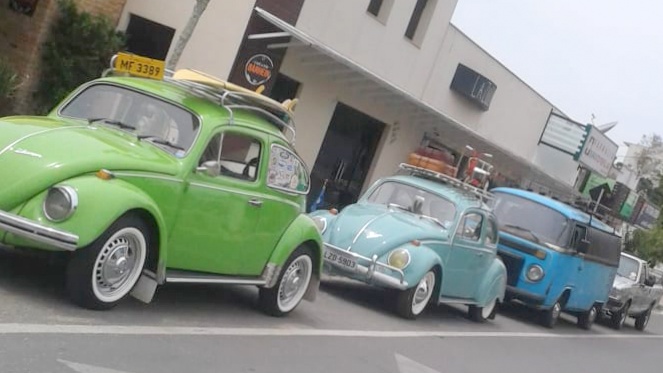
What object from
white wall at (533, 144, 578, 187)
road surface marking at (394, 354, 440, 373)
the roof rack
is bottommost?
road surface marking at (394, 354, 440, 373)

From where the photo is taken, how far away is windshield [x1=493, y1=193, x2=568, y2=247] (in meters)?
16.2

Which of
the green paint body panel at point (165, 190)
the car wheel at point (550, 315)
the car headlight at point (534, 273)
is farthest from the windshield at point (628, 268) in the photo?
the green paint body panel at point (165, 190)

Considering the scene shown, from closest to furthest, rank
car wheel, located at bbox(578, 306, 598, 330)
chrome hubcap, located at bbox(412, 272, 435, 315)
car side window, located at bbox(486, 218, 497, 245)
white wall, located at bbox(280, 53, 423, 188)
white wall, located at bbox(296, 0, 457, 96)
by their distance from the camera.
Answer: chrome hubcap, located at bbox(412, 272, 435, 315) → car side window, located at bbox(486, 218, 497, 245) → white wall, located at bbox(296, 0, 457, 96) → white wall, located at bbox(280, 53, 423, 188) → car wheel, located at bbox(578, 306, 598, 330)

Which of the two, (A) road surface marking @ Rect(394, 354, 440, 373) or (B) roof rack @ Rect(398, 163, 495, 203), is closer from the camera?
(A) road surface marking @ Rect(394, 354, 440, 373)

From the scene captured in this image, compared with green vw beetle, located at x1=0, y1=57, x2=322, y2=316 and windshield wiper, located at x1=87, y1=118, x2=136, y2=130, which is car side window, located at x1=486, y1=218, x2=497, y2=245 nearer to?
green vw beetle, located at x1=0, y1=57, x2=322, y2=316

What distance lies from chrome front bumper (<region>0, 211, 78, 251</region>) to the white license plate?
17.5ft

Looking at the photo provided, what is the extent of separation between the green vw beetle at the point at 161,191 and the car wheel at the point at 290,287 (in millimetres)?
14

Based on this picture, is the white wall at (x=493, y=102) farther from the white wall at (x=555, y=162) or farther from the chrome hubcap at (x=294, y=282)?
the chrome hubcap at (x=294, y=282)

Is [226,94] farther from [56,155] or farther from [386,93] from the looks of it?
[386,93]

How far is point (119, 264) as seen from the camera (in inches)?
264

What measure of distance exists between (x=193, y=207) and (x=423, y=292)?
529 cm

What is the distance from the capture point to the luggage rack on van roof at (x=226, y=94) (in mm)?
8078

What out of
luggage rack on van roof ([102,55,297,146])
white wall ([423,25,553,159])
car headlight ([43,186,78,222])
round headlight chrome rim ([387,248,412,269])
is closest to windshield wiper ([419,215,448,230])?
round headlight chrome rim ([387,248,412,269])

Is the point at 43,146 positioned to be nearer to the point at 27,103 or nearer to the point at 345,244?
the point at 345,244
